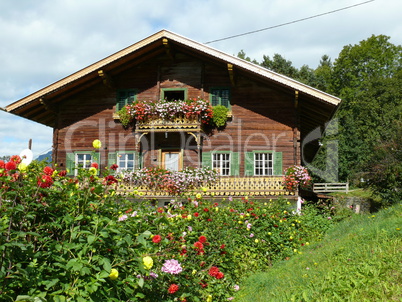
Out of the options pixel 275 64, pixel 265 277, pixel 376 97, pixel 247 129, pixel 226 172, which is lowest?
pixel 265 277

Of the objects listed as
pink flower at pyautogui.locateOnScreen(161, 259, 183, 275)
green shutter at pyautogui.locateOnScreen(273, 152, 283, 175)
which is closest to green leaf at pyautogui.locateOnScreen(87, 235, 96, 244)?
pink flower at pyautogui.locateOnScreen(161, 259, 183, 275)

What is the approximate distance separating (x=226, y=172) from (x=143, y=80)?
6273 millimetres

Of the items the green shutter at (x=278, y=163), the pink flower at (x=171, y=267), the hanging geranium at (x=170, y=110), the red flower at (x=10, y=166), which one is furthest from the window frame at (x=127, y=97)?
the red flower at (x=10, y=166)


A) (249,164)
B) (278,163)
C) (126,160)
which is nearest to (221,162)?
(249,164)

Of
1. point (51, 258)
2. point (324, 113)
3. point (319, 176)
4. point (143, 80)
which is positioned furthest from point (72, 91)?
point (319, 176)

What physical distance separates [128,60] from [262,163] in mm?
8178

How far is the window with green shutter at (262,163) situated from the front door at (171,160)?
3.35 meters

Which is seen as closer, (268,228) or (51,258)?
(51,258)

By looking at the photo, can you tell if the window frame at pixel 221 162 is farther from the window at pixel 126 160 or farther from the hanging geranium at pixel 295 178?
the window at pixel 126 160

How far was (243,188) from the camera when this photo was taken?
16.8 m

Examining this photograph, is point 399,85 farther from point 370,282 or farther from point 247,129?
point 370,282

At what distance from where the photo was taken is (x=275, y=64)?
51438 mm

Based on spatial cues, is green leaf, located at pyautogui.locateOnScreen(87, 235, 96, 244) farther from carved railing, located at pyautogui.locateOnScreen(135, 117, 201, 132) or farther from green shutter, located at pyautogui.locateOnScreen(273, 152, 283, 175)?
green shutter, located at pyautogui.locateOnScreen(273, 152, 283, 175)

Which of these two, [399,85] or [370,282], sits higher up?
[399,85]
